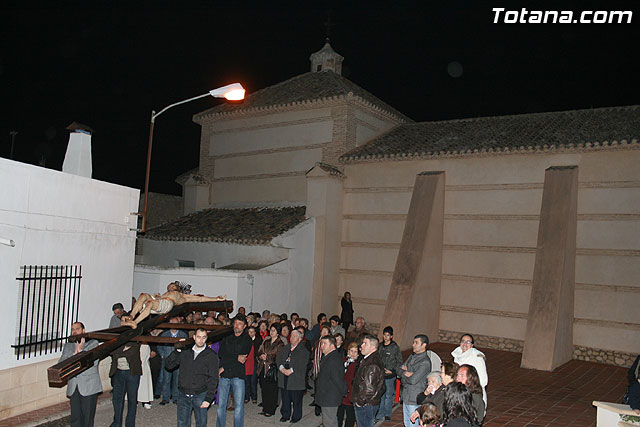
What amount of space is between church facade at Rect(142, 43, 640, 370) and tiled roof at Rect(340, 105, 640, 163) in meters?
0.07

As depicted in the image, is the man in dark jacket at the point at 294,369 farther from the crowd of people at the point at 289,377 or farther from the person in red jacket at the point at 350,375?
the person in red jacket at the point at 350,375

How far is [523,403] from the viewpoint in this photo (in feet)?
34.2

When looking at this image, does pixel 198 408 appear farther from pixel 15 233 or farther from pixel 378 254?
pixel 378 254

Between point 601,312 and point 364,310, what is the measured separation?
7327 mm

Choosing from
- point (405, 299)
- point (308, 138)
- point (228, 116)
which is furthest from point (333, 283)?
point (228, 116)

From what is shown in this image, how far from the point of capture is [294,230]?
17.8 m

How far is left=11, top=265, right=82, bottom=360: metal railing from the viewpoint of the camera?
8859mm

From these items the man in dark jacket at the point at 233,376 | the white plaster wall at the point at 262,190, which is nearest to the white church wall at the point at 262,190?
the white plaster wall at the point at 262,190

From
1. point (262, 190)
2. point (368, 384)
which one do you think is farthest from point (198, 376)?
point (262, 190)

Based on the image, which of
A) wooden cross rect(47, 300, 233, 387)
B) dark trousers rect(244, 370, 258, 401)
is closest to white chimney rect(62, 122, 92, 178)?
wooden cross rect(47, 300, 233, 387)

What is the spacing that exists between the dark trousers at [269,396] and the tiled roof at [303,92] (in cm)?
1247

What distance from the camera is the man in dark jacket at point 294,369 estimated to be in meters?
8.80

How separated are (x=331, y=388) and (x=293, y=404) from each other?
7.12 ft

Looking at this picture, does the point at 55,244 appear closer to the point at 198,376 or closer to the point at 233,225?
the point at 198,376
